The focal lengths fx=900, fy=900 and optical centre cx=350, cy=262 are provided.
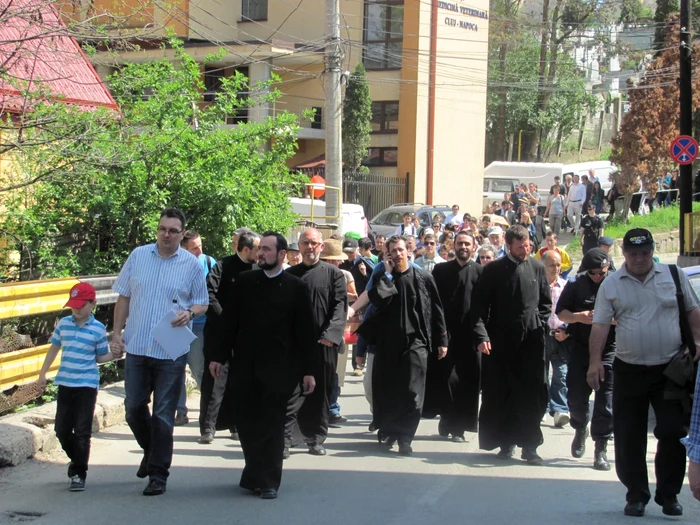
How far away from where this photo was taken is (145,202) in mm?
11203

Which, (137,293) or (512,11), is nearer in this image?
(137,293)

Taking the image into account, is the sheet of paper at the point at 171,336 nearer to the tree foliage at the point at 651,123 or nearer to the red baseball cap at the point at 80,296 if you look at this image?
the red baseball cap at the point at 80,296

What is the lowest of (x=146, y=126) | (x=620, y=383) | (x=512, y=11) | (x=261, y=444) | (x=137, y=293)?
(x=261, y=444)

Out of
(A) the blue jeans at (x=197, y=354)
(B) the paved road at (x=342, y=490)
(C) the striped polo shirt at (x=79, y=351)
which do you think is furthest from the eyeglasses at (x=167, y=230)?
(A) the blue jeans at (x=197, y=354)

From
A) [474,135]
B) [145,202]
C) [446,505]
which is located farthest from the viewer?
[474,135]

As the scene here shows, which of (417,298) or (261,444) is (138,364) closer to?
(261,444)

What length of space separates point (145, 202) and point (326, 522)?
20.7 feet

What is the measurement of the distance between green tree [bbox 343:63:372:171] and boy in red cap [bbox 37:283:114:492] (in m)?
29.5

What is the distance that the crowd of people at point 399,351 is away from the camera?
6145 mm

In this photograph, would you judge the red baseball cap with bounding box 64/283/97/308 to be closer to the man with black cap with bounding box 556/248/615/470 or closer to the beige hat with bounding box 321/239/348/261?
the beige hat with bounding box 321/239/348/261

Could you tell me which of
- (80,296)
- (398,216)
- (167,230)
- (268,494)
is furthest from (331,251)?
(398,216)

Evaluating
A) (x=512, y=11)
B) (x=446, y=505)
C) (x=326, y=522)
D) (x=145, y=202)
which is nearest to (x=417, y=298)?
(x=446, y=505)

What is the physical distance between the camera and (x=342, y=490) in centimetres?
678

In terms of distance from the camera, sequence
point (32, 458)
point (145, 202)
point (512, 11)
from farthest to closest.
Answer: point (512, 11) → point (145, 202) → point (32, 458)
